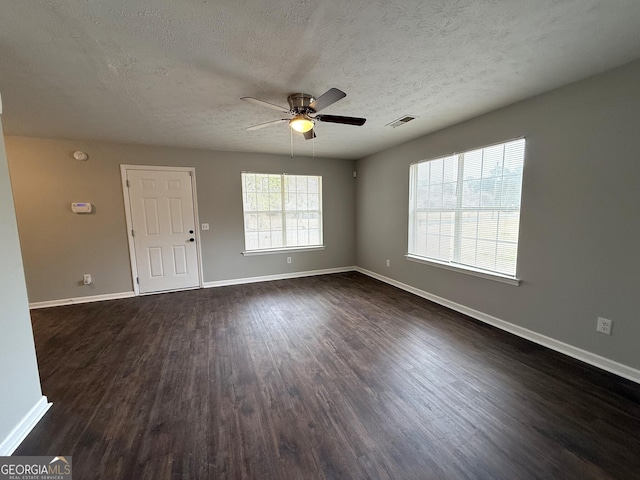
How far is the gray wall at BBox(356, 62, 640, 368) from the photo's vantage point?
199 cm

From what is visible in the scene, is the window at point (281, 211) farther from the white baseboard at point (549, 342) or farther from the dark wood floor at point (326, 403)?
the white baseboard at point (549, 342)

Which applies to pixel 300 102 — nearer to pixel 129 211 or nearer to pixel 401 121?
pixel 401 121

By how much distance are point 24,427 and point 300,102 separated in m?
3.05

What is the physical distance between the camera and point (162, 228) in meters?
4.32

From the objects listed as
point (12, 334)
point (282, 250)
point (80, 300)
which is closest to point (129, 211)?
point (80, 300)

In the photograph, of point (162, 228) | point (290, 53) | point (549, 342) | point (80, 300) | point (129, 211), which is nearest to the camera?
point (290, 53)

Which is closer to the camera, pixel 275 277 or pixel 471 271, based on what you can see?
pixel 471 271

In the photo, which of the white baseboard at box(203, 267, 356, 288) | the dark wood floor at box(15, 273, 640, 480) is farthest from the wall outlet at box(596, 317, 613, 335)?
the white baseboard at box(203, 267, 356, 288)

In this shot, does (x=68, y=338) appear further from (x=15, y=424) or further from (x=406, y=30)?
(x=406, y=30)

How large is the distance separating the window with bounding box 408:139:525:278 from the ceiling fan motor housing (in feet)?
7.01

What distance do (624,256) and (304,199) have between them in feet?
14.5

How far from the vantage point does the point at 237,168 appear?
4.68m

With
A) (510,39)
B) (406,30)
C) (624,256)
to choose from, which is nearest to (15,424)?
(406,30)

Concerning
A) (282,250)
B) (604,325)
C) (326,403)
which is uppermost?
(282,250)
